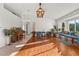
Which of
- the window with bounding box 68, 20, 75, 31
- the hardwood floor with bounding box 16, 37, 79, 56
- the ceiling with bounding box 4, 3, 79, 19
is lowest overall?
the hardwood floor with bounding box 16, 37, 79, 56

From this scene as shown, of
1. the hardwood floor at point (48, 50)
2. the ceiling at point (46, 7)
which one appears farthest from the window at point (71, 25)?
the hardwood floor at point (48, 50)

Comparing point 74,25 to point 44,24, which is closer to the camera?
point 74,25

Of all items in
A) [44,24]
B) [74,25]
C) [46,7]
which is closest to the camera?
[46,7]

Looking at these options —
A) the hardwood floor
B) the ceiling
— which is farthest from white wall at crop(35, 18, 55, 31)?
the hardwood floor

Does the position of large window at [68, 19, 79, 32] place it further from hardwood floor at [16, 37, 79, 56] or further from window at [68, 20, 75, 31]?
hardwood floor at [16, 37, 79, 56]

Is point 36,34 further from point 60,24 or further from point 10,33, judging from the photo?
point 10,33

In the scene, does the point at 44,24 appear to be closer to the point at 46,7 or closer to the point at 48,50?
the point at 46,7

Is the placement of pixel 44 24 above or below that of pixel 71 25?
above

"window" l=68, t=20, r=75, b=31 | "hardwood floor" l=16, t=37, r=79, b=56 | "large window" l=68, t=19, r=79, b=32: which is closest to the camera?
"hardwood floor" l=16, t=37, r=79, b=56

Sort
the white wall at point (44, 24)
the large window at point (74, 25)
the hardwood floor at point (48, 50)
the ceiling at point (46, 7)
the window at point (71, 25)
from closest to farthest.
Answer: the hardwood floor at point (48, 50), the ceiling at point (46, 7), the large window at point (74, 25), the window at point (71, 25), the white wall at point (44, 24)

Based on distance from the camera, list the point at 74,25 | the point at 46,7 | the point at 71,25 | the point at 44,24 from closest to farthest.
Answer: the point at 46,7 → the point at 74,25 → the point at 71,25 → the point at 44,24

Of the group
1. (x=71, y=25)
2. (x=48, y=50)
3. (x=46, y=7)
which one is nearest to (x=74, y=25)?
(x=71, y=25)

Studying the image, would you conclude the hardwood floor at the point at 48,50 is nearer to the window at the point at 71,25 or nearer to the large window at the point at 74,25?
the large window at the point at 74,25

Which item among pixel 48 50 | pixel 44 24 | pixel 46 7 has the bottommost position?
pixel 48 50
